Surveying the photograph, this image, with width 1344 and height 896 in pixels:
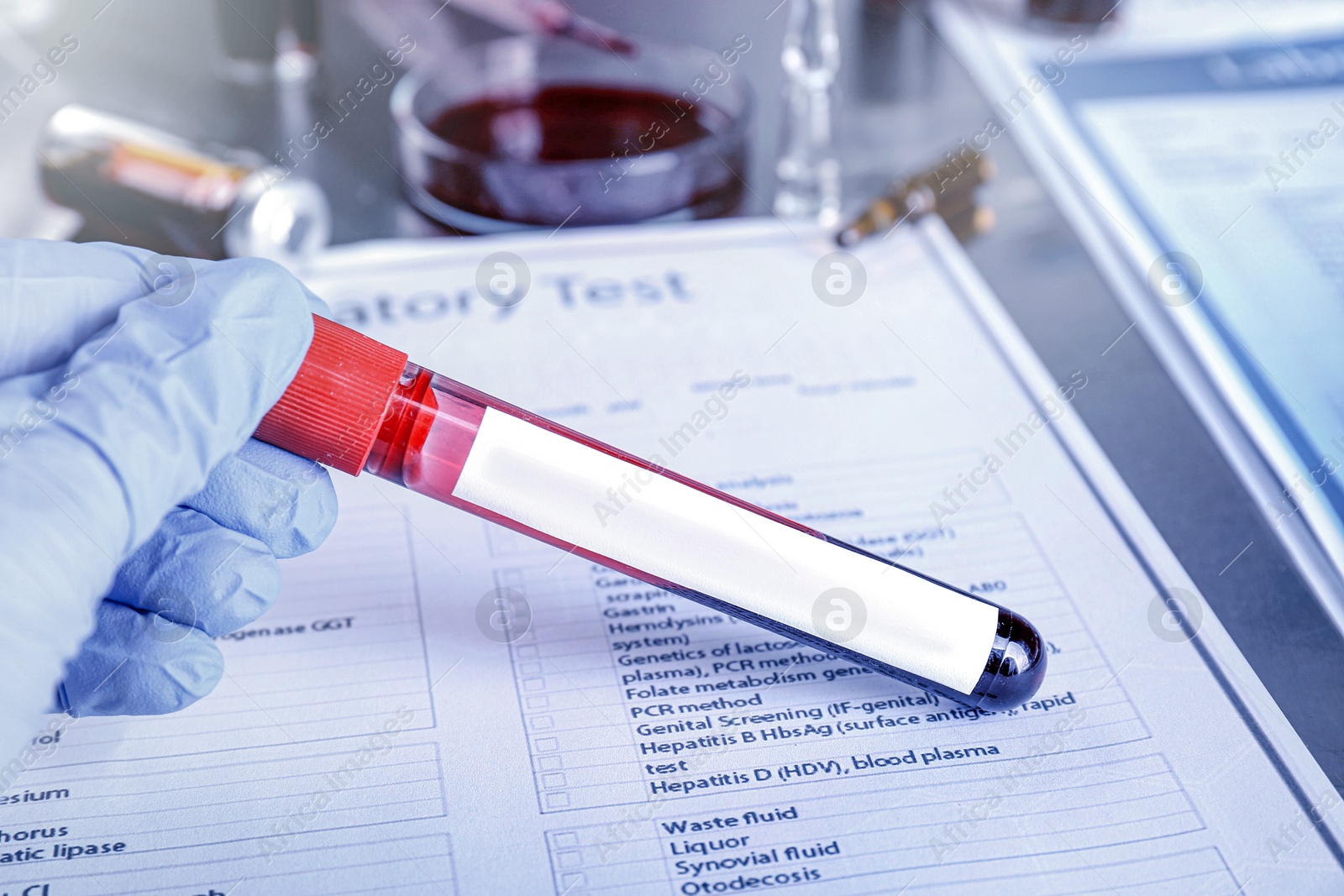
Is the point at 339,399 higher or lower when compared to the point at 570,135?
lower

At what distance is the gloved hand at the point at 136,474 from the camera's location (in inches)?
17.1

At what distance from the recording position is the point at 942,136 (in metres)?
0.93

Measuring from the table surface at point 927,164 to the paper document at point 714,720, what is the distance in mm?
31

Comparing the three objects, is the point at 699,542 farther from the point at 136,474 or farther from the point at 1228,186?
the point at 1228,186

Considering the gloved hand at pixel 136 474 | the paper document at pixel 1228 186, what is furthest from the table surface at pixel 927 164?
the gloved hand at pixel 136 474

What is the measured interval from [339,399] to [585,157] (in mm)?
420

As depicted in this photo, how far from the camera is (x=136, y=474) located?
45cm

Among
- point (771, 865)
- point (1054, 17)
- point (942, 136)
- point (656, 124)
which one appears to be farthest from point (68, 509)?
point (1054, 17)

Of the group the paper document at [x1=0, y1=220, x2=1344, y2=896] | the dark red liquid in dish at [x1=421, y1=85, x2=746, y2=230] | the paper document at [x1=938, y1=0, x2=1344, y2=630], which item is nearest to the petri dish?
the dark red liquid in dish at [x1=421, y1=85, x2=746, y2=230]

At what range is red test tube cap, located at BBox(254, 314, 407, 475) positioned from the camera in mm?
486

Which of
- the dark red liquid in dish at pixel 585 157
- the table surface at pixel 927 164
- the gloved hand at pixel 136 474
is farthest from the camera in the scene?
the dark red liquid in dish at pixel 585 157

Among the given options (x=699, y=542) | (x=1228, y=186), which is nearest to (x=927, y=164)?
(x=1228, y=186)

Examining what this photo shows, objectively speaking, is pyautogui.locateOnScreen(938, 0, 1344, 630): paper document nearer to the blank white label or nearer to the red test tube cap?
the blank white label

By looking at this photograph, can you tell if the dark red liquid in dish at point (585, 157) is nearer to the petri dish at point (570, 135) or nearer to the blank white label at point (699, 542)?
the petri dish at point (570, 135)
